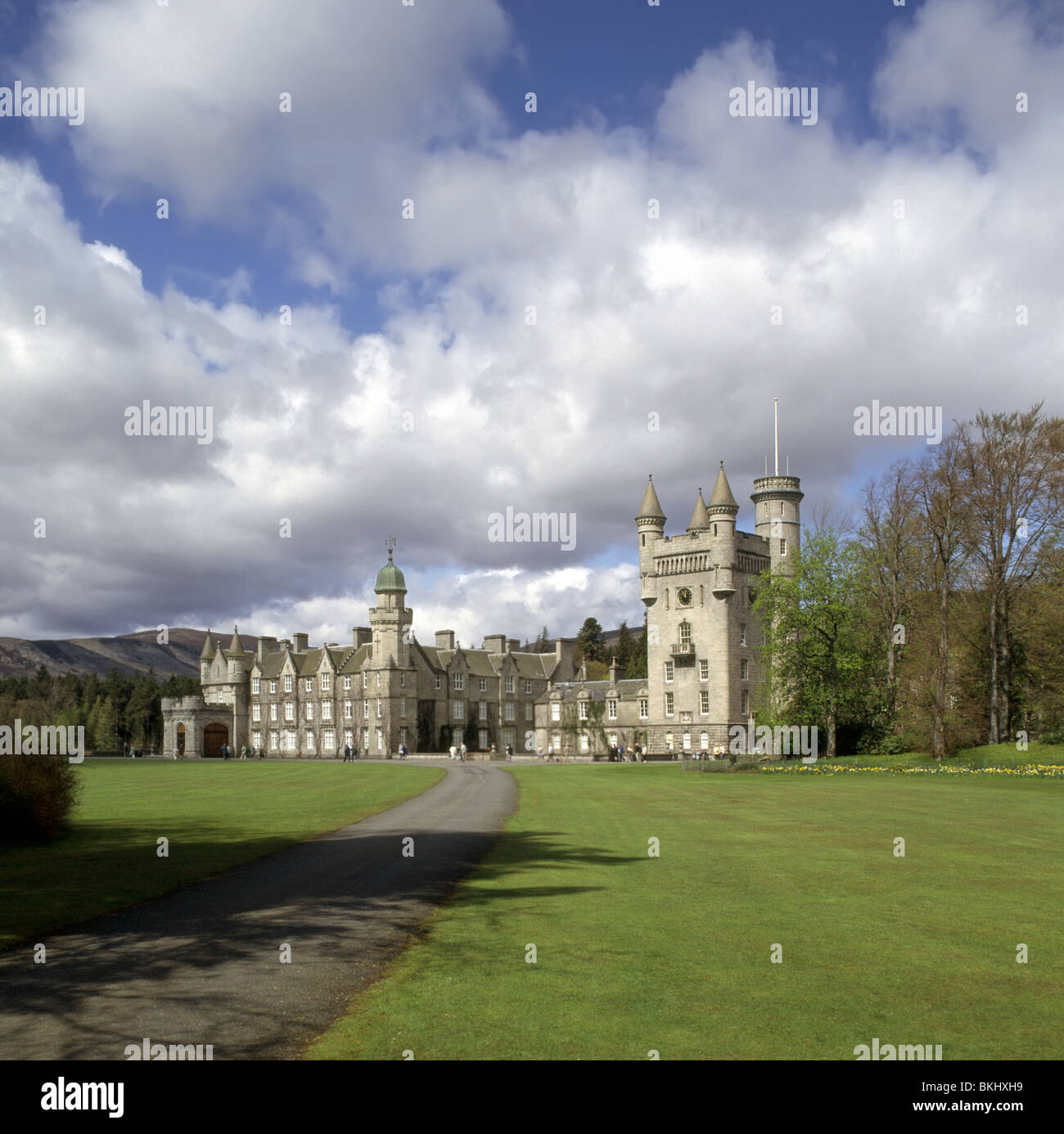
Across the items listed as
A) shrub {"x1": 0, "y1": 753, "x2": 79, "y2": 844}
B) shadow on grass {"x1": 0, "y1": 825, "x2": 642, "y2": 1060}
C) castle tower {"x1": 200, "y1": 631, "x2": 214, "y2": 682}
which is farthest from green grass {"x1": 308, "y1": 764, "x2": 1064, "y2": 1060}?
castle tower {"x1": 200, "y1": 631, "x2": 214, "y2": 682}

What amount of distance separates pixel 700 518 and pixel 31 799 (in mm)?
69713

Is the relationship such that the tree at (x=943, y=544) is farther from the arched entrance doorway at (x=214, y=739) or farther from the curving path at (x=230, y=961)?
the arched entrance doorway at (x=214, y=739)

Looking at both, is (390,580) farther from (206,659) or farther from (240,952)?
(240,952)

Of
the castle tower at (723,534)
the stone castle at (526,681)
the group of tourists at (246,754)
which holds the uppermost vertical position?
the castle tower at (723,534)

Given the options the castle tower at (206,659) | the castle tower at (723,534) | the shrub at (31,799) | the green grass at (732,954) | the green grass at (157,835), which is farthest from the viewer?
the castle tower at (206,659)

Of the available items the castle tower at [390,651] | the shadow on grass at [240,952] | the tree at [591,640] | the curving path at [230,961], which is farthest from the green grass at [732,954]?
the tree at [591,640]

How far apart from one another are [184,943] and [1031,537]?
5512 centimetres

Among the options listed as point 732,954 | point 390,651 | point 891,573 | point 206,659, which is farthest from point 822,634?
point 206,659

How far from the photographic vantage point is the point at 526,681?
356 ft

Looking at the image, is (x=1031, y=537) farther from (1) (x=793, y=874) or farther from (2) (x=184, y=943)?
(2) (x=184, y=943)

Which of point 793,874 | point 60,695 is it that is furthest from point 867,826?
point 60,695

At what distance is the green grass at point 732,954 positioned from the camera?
26.7 feet

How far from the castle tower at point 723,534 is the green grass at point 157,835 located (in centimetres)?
4076

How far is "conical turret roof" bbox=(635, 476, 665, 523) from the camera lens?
8969 cm
